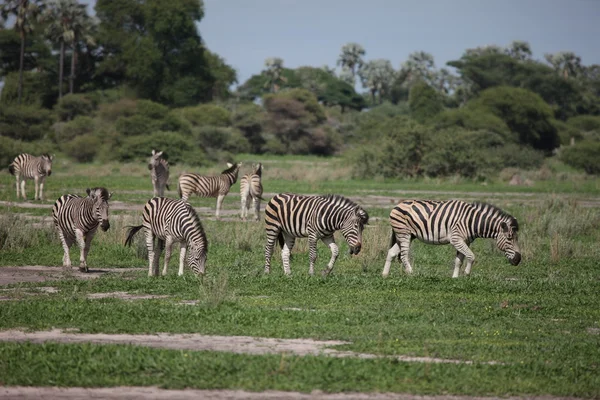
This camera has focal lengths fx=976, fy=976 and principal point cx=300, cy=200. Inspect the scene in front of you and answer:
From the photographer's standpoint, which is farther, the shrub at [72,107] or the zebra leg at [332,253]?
the shrub at [72,107]

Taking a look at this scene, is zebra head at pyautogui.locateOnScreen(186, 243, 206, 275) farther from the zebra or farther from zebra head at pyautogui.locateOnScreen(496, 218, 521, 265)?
zebra head at pyautogui.locateOnScreen(496, 218, 521, 265)

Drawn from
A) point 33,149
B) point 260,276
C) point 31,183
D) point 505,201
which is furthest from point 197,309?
point 33,149

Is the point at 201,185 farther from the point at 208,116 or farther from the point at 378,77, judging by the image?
the point at 378,77

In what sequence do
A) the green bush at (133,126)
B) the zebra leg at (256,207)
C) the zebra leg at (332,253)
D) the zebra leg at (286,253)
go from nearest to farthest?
the zebra leg at (332,253) < the zebra leg at (286,253) < the zebra leg at (256,207) < the green bush at (133,126)

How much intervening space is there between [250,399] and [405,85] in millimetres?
140562

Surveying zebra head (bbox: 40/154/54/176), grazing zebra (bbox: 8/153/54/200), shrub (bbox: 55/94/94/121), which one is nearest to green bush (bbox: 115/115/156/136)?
shrub (bbox: 55/94/94/121)

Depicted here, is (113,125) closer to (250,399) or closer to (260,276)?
(260,276)

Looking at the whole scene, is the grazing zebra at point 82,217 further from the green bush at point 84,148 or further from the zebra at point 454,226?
the green bush at point 84,148

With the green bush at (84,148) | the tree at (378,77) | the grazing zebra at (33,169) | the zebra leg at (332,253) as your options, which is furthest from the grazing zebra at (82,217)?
the tree at (378,77)

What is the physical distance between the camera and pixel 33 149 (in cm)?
6209

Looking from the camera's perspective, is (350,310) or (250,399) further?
(350,310)

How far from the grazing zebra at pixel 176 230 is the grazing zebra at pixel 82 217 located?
918mm

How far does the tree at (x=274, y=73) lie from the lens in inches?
4924

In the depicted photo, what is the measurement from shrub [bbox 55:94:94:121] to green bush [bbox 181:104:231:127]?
8.28 metres
